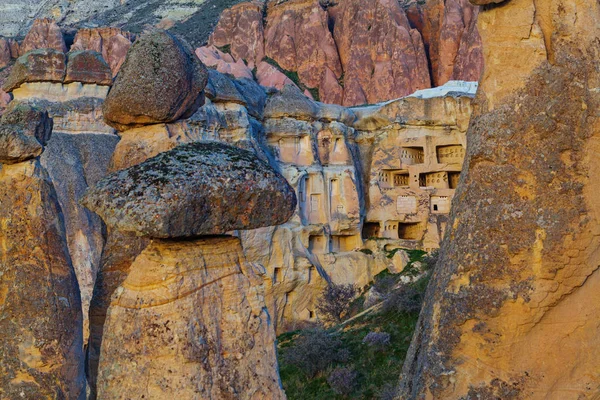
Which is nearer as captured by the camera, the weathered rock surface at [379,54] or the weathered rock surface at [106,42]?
the weathered rock surface at [379,54]

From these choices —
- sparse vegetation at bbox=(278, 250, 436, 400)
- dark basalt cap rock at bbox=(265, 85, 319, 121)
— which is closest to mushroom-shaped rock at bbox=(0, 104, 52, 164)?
sparse vegetation at bbox=(278, 250, 436, 400)

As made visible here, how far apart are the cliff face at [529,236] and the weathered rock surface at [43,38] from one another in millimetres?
46144

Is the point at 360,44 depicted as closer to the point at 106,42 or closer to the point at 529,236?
the point at 106,42

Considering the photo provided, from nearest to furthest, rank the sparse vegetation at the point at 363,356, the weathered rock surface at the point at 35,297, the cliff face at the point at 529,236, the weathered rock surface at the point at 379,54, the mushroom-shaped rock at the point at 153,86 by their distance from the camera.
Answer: the cliff face at the point at 529,236 < the weathered rock surface at the point at 35,297 < the mushroom-shaped rock at the point at 153,86 < the sparse vegetation at the point at 363,356 < the weathered rock surface at the point at 379,54

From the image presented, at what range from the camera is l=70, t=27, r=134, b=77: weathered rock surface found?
4381 centimetres

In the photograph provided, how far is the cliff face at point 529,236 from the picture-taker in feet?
11.9

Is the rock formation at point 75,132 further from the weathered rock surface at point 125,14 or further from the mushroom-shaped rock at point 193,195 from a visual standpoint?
the weathered rock surface at point 125,14

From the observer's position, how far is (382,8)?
4150cm

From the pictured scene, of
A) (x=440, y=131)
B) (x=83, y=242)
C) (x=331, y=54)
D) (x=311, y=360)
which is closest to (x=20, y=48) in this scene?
(x=331, y=54)

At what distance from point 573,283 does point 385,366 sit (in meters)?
5.75

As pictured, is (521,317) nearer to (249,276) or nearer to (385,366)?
(249,276)

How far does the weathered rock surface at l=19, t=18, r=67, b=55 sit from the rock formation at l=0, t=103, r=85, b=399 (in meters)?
43.7

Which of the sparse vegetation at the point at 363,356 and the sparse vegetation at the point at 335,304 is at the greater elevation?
the sparse vegetation at the point at 363,356

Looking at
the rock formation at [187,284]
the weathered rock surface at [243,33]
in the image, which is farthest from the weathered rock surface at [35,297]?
the weathered rock surface at [243,33]
